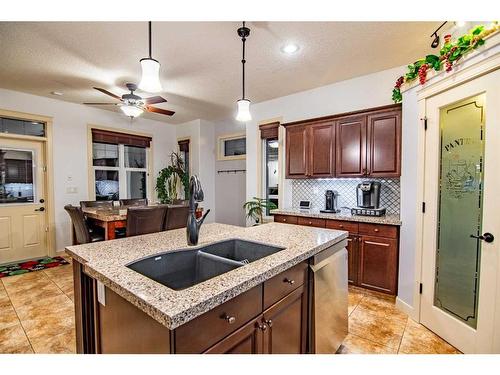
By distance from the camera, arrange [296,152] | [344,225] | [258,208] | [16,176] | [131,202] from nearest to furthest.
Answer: [344,225] < [296,152] < [16,176] < [258,208] < [131,202]

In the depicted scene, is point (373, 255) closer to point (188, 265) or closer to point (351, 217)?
point (351, 217)

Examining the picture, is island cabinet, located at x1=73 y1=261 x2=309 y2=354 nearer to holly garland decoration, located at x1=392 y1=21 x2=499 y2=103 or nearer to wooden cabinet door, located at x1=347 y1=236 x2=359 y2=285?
wooden cabinet door, located at x1=347 y1=236 x2=359 y2=285

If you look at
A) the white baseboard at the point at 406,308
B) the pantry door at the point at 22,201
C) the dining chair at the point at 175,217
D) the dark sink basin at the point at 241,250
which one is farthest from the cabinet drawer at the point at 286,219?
the pantry door at the point at 22,201

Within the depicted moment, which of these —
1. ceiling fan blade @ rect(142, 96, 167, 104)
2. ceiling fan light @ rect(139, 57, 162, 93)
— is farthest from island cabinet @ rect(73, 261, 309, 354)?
ceiling fan blade @ rect(142, 96, 167, 104)

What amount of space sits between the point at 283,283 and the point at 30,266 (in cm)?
448

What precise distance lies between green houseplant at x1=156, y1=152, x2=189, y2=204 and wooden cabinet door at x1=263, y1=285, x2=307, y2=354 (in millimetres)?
4676

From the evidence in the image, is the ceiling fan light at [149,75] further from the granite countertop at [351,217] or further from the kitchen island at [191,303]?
the granite countertop at [351,217]

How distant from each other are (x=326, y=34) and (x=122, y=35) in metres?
2.02

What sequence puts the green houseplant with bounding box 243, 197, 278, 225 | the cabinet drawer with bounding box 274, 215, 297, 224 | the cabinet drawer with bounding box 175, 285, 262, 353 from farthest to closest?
1. the green houseplant with bounding box 243, 197, 278, 225
2. the cabinet drawer with bounding box 274, 215, 297, 224
3. the cabinet drawer with bounding box 175, 285, 262, 353

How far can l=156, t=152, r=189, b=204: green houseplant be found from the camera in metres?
5.77

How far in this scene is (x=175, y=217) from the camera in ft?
11.3

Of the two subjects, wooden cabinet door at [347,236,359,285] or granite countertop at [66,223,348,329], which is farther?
wooden cabinet door at [347,236,359,285]

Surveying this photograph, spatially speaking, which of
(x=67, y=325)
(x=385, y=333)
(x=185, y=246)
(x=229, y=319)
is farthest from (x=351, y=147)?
(x=67, y=325)
